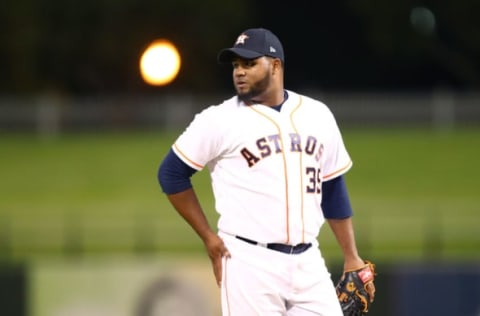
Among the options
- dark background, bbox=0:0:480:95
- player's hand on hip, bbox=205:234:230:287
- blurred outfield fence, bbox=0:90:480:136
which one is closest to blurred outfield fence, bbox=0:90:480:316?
blurred outfield fence, bbox=0:90:480:136

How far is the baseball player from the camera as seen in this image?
6488 mm

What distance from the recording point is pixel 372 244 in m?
21.4

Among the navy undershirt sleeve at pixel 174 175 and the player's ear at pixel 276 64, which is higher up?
the player's ear at pixel 276 64

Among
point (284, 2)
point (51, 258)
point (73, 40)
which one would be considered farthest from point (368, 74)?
point (51, 258)

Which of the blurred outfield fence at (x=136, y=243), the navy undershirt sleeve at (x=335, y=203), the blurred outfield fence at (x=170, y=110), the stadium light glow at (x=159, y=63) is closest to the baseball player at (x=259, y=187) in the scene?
the navy undershirt sleeve at (x=335, y=203)

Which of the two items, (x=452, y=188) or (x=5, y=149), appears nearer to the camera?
(x=452, y=188)

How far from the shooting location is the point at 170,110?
3344cm

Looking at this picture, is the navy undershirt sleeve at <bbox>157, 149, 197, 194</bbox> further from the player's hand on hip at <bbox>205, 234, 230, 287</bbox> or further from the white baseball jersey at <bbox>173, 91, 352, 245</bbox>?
the player's hand on hip at <bbox>205, 234, 230, 287</bbox>

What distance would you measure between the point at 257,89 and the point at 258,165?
31cm

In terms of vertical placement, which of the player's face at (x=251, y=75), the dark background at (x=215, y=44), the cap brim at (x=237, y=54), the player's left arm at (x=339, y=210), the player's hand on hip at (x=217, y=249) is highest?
the cap brim at (x=237, y=54)

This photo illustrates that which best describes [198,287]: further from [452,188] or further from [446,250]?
[452,188]

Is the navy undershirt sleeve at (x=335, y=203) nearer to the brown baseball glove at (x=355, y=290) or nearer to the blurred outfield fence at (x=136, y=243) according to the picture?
the brown baseball glove at (x=355, y=290)

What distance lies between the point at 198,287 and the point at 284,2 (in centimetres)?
1712

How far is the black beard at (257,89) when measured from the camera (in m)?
6.53
